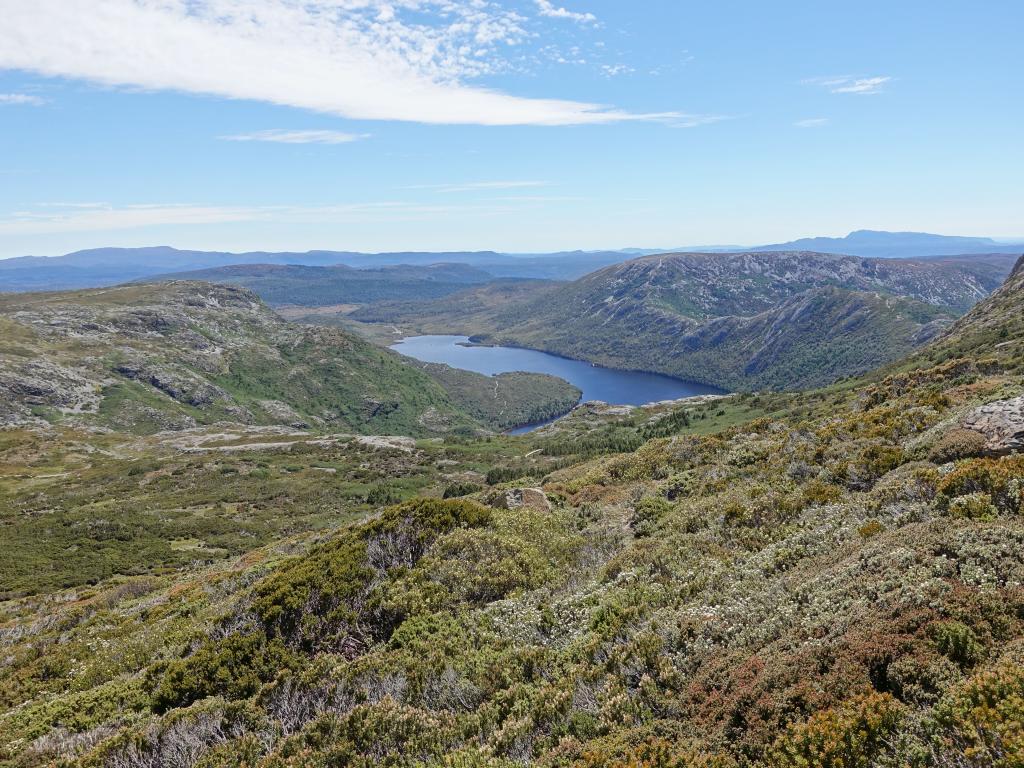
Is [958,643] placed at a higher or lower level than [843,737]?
higher

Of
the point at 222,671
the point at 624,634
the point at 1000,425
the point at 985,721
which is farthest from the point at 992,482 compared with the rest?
the point at 222,671

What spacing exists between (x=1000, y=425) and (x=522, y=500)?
20.2 metres

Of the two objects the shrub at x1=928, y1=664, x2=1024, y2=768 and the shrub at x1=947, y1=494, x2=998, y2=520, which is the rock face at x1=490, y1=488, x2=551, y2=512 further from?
the shrub at x1=928, y1=664, x2=1024, y2=768

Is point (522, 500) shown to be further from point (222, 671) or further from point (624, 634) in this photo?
point (222, 671)

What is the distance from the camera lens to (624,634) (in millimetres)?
13289

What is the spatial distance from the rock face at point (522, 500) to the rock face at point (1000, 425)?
1792 cm

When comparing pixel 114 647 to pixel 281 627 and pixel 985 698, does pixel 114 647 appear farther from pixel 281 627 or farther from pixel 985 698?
pixel 985 698

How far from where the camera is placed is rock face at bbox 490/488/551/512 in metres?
27.0

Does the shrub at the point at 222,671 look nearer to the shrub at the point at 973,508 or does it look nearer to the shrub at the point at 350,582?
the shrub at the point at 350,582

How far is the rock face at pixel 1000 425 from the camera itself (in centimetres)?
1738

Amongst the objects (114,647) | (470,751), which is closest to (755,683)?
(470,751)

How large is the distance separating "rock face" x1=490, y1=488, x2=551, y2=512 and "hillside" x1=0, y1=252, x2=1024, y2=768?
20 centimetres

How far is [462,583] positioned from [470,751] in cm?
731

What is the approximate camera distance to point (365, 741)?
11.5 meters
